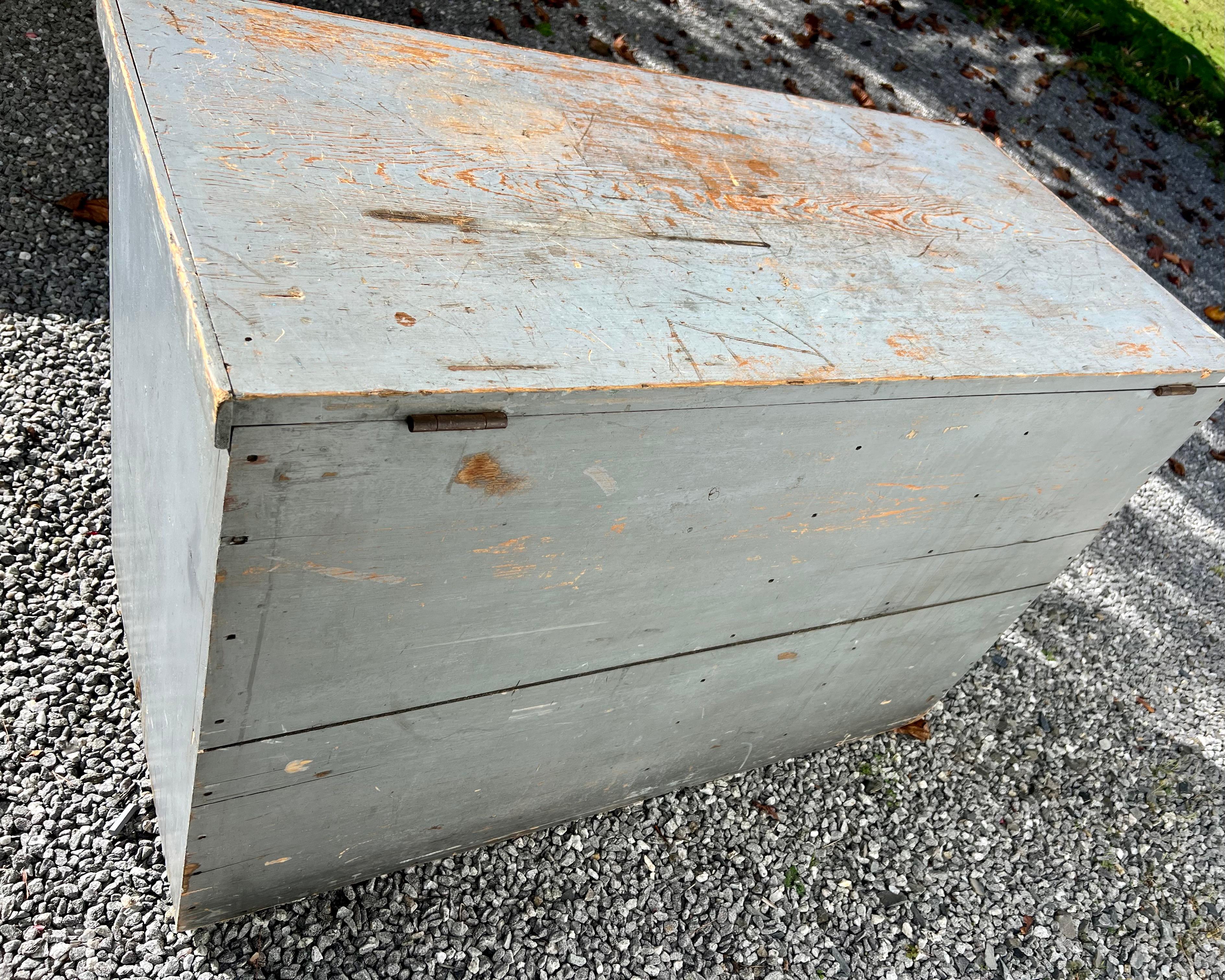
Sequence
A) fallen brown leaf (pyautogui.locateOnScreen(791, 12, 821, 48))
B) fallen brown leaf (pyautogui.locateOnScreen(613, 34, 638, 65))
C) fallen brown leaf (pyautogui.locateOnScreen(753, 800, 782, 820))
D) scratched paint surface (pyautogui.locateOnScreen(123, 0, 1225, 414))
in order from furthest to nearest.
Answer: fallen brown leaf (pyautogui.locateOnScreen(791, 12, 821, 48)) → fallen brown leaf (pyautogui.locateOnScreen(613, 34, 638, 65)) → fallen brown leaf (pyautogui.locateOnScreen(753, 800, 782, 820)) → scratched paint surface (pyautogui.locateOnScreen(123, 0, 1225, 414))

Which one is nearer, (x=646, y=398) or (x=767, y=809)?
(x=646, y=398)

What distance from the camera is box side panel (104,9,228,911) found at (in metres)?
1.32

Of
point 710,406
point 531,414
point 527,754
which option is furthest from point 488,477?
point 527,754

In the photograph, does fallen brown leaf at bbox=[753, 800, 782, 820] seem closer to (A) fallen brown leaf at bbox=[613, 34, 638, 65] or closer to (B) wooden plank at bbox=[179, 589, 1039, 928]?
Result: (B) wooden plank at bbox=[179, 589, 1039, 928]

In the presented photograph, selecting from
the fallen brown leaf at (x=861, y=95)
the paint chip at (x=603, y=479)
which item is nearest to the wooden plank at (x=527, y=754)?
the paint chip at (x=603, y=479)

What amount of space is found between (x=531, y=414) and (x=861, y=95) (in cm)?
563

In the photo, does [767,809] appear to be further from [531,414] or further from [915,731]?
[531,414]

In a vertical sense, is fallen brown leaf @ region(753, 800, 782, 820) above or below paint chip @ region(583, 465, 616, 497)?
below

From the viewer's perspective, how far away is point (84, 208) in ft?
11.8

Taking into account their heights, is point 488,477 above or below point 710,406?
below

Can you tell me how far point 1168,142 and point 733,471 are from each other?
782cm

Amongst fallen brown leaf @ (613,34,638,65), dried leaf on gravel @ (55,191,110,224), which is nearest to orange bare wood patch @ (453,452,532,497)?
dried leaf on gravel @ (55,191,110,224)

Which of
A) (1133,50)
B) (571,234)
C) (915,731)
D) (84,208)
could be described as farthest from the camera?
(1133,50)

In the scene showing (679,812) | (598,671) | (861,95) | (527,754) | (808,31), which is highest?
(808,31)
